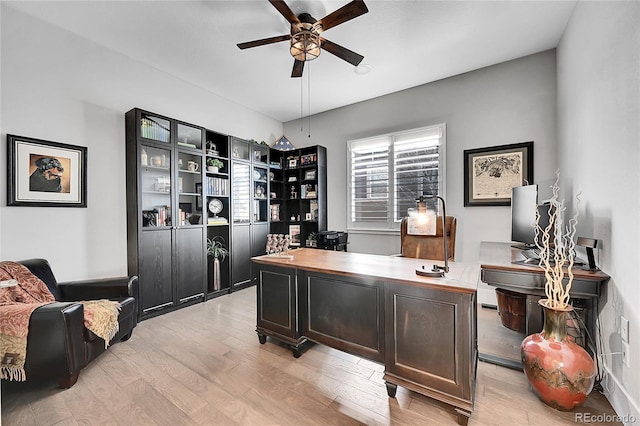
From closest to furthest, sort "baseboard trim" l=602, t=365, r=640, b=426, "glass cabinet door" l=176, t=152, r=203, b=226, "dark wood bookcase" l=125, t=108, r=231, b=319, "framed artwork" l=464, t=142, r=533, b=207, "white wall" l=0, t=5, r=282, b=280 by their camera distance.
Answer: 1. "baseboard trim" l=602, t=365, r=640, b=426
2. "white wall" l=0, t=5, r=282, b=280
3. "dark wood bookcase" l=125, t=108, r=231, b=319
4. "framed artwork" l=464, t=142, r=533, b=207
5. "glass cabinet door" l=176, t=152, r=203, b=226

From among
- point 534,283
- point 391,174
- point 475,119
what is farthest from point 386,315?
point 475,119

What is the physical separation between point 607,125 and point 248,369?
10.4 feet

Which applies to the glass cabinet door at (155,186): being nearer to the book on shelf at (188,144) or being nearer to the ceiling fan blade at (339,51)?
the book on shelf at (188,144)

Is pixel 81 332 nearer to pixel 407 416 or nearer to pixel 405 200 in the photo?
pixel 407 416

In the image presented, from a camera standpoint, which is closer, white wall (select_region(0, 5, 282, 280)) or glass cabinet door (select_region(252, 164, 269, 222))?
white wall (select_region(0, 5, 282, 280))

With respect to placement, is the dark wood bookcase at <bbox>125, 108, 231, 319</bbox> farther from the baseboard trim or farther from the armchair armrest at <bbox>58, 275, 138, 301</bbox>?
the baseboard trim

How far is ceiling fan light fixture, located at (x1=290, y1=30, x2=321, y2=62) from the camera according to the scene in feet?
7.55

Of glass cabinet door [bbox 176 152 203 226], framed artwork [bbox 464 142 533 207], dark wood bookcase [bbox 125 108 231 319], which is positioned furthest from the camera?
glass cabinet door [bbox 176 152 203 226]

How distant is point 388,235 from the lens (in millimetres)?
4305

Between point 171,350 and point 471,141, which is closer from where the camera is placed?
point 171,350

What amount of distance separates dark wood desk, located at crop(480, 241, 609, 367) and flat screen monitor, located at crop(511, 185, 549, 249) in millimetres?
267

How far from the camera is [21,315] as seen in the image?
1.82 meters

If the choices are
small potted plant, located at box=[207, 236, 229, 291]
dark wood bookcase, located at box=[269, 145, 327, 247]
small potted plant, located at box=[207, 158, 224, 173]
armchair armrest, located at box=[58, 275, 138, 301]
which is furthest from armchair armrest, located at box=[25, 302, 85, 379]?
dark wood bookcase, located at box=[269, 145, 327, 247]

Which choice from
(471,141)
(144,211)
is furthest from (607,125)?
(144,211)
